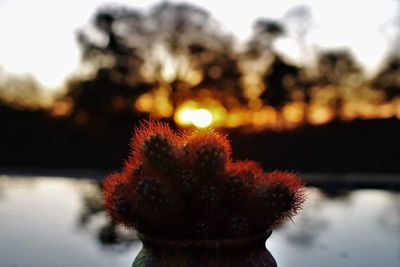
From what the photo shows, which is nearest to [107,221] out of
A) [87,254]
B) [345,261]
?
[87,254]

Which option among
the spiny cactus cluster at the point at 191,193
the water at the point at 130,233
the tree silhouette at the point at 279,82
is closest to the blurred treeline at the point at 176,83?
the tree silhouette at the point at 279,82

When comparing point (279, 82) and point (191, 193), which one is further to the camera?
point (279, 82)

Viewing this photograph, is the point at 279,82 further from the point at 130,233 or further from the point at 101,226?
the point at 130,233

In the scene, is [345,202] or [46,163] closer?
[345,202]

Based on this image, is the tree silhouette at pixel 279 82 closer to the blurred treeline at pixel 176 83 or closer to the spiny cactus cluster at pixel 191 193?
the blurred treeline at pixel 176 83

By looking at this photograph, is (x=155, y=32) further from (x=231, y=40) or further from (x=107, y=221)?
(x=107, y=221)

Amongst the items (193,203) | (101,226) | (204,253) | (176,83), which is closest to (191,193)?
(193,203)

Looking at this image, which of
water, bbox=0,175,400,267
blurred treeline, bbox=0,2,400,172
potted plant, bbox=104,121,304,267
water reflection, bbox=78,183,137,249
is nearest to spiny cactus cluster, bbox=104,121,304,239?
potted plant, bbox=104,121,304,267

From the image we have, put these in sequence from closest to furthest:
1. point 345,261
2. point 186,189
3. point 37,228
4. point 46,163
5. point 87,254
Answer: point 186,189
point 345,261
point 87,254
point 37,228
point 46,163
